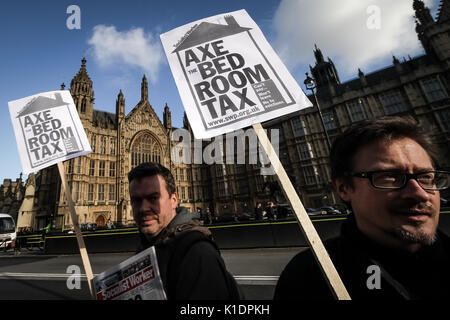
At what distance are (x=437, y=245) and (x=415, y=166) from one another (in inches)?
16.8

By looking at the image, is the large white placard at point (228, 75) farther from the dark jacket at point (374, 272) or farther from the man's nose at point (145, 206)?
the dark jacket at point (374, 272)

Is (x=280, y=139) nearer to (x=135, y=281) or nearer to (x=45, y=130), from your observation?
(x=45, y=130)

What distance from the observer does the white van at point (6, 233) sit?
13945 millimetres

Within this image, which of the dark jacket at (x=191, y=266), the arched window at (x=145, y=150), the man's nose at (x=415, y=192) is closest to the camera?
the man's nose at (x=415, y=192)

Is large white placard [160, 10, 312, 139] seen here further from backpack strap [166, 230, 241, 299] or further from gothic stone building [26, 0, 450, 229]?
gothic stone building [26, 0, 450, 229]

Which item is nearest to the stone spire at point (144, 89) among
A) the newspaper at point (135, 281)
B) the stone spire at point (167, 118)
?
the stone spire at point (167, 118)

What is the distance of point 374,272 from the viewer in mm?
998

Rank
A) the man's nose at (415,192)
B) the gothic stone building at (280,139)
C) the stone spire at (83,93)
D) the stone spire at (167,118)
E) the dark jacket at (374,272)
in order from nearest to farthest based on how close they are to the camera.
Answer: the dark jacket at (374,272) < the man's nose at (415,192) < the gothic stone building at (280,139) < the stone spire at (83,93) < the stone spire at (167,118)

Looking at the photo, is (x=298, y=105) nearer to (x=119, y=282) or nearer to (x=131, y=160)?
(x=119, y=282)

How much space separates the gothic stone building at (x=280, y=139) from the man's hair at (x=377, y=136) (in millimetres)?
17466

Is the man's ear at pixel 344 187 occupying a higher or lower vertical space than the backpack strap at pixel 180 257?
higher

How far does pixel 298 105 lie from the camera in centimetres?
170

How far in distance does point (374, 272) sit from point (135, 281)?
4.91 feet

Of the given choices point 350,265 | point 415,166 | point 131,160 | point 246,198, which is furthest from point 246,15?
point 131,160
